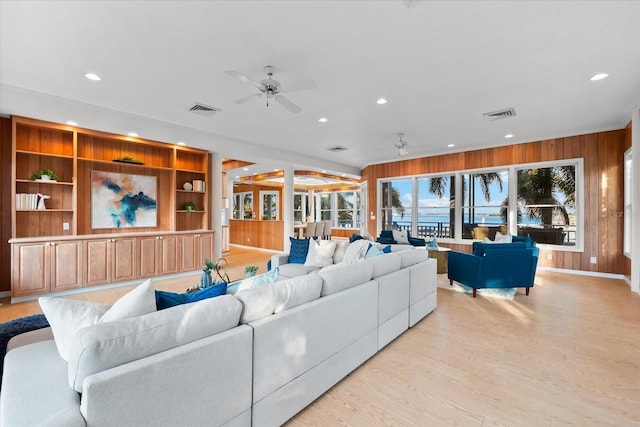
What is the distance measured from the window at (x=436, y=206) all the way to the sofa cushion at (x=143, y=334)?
23.3 ft

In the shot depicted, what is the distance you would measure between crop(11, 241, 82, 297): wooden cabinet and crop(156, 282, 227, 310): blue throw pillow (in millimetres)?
3888

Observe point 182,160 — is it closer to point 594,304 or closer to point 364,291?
point 364,291

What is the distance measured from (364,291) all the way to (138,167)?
515 cm

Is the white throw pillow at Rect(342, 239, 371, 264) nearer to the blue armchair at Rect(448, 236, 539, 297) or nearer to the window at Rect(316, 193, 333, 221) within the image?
the blue armchair at Rect(448, 236, 539, 297)

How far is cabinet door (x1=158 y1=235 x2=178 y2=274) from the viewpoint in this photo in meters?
5.34

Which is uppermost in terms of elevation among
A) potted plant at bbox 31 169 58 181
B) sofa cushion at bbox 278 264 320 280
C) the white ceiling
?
the white ceiling

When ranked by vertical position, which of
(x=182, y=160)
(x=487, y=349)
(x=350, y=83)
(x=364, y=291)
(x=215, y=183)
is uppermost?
(x=350, y=83)

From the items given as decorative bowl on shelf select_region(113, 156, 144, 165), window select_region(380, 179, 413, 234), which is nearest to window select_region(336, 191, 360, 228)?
window select_region(380, 179, 413, 234)

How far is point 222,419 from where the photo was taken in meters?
1.39

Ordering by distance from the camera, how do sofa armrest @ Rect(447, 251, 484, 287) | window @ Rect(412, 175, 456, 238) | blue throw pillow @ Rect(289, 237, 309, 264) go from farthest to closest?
1. window @ Rect(412, 175, 456, 238)
2. blue throw pillow @ Rect(289, 237, 309, 264)
3. sofa armrest @ Rect(447, 251, 484, 287)

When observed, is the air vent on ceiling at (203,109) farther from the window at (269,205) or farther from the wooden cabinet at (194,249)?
the window at (269,205)

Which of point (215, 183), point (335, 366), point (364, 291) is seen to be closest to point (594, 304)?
point (364, 291)

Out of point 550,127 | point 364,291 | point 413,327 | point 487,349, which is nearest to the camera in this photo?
point 364,291

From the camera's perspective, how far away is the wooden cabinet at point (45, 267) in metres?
3.94
